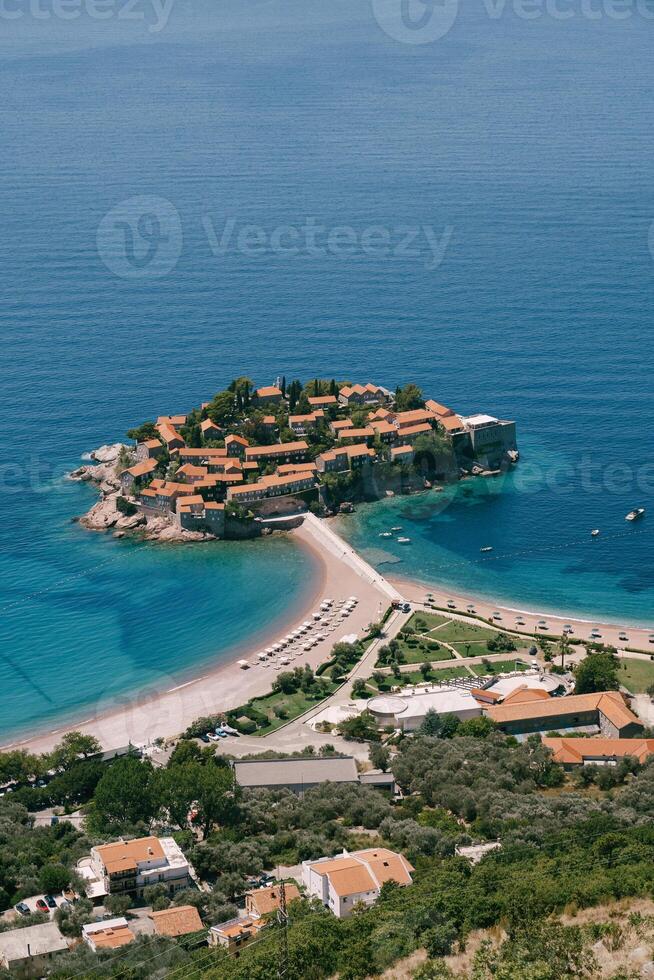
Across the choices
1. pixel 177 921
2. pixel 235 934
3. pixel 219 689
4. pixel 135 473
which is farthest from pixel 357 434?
pixel 235 934

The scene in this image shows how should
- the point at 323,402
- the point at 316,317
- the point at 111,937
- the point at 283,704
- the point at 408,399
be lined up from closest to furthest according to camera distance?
the point at 111,937, the point at 283,704, the point at 323,402, the point at 408,399, the point at 316,317

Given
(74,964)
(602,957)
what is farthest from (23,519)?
(602,957)

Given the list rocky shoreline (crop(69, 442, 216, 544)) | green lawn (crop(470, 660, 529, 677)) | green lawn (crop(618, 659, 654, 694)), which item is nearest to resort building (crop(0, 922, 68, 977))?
green lawn (crop(470, 660, 529, 677))

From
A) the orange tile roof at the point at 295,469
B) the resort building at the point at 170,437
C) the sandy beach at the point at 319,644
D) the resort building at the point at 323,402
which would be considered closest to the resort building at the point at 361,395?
the resort building at the point at 323,402

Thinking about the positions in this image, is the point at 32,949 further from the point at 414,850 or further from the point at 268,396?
the point at 268,396

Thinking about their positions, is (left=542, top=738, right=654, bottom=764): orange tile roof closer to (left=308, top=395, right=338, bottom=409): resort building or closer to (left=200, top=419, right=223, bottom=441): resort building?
(left=200, top=419, right=223, bottom=441): resort building

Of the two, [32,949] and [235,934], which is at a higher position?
[235,934]

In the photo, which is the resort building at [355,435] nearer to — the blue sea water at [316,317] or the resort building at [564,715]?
the blue sea water at [316,317]
